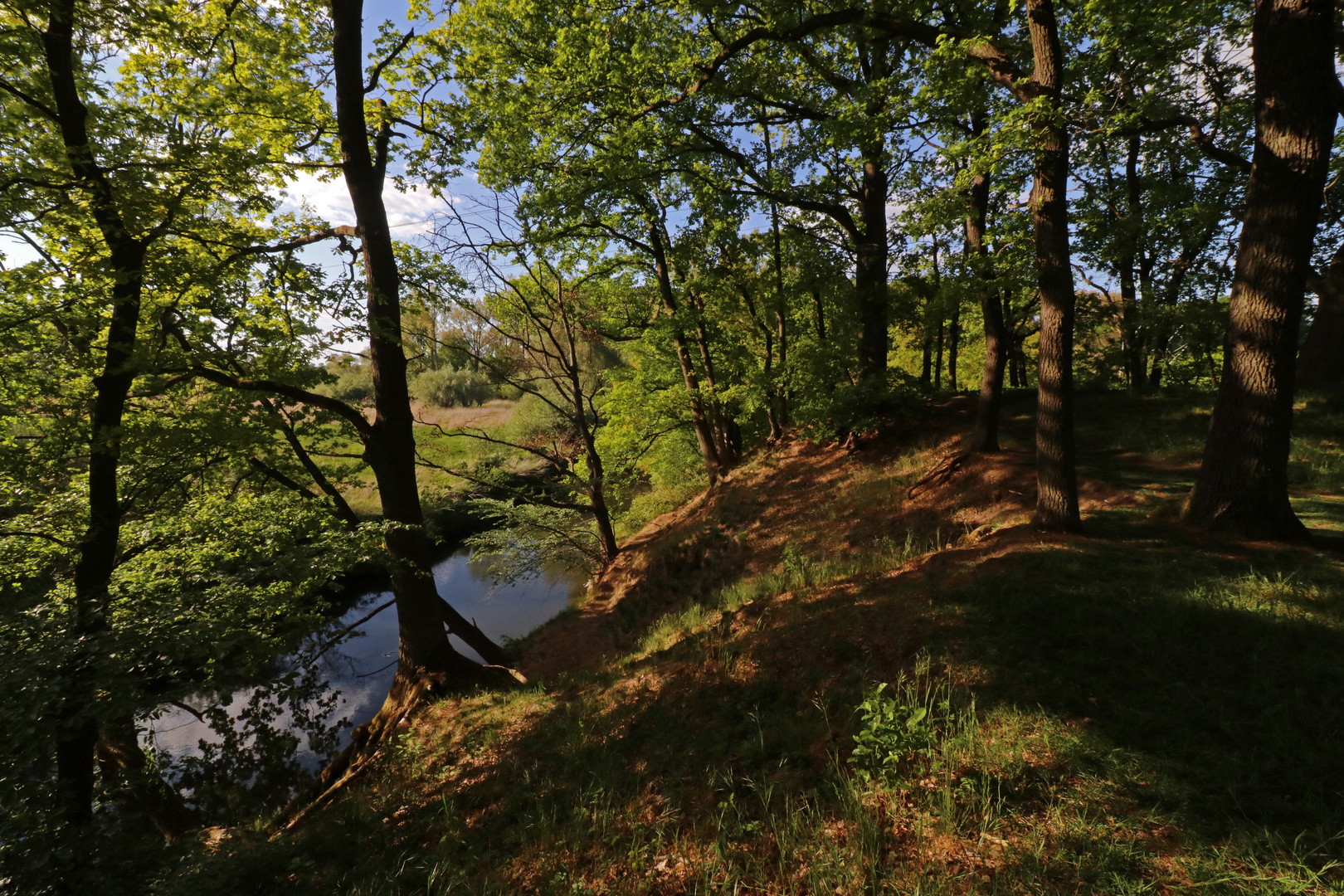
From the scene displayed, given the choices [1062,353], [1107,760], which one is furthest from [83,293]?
[1062,353]

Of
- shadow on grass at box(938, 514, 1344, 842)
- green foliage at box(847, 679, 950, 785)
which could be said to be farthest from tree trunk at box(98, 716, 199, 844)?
shadow on grass at box(938, 514, 1344, 842)

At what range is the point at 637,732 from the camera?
5.45m

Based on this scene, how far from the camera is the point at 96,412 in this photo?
18.8ft

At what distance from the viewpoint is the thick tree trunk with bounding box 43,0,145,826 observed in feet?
14.0

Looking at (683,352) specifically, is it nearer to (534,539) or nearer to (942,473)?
(534,539)

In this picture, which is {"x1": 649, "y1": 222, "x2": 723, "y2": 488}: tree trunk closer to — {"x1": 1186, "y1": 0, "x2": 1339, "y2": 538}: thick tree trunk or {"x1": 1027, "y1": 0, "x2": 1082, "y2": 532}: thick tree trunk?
{"x1": 1027, "y1": 0, "x2": 1082, "y2": 532}: thick tree trunk

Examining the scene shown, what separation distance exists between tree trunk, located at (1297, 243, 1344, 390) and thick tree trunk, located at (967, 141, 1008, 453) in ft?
23.5

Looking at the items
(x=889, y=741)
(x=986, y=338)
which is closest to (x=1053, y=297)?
(x=986, y=338)

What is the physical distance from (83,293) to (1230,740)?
37.0ft

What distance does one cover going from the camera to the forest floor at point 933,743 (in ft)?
9.68

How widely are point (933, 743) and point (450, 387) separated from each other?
1990 inches

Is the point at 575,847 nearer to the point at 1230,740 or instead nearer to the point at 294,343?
the point at 1230,740

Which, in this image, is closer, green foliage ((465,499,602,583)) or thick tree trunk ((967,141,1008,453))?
thick tree trunk ((967,141,1008,453))

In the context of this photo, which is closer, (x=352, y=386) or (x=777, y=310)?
(x=777, y=310)
